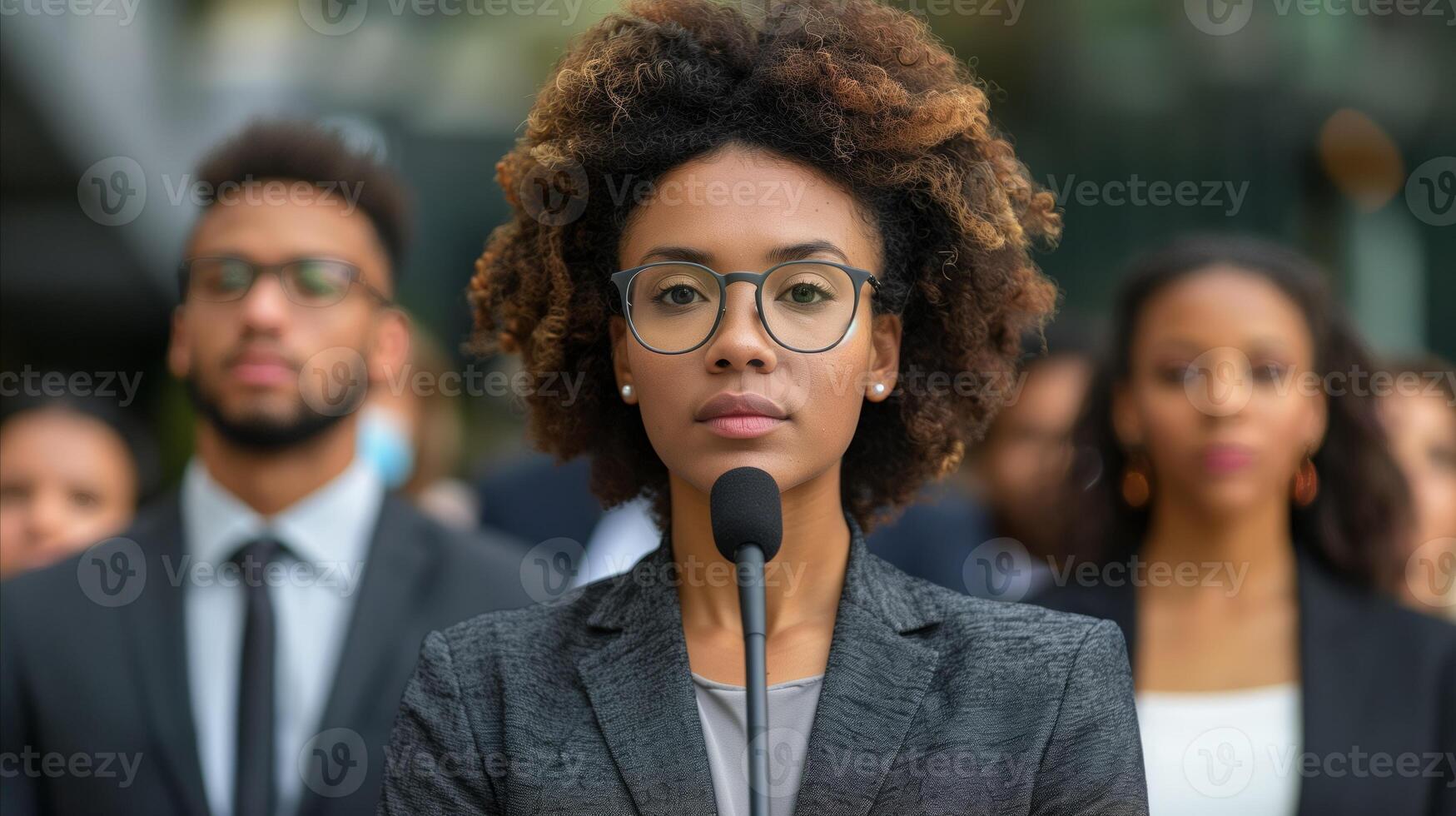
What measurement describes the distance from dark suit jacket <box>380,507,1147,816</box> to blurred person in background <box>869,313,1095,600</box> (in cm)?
185

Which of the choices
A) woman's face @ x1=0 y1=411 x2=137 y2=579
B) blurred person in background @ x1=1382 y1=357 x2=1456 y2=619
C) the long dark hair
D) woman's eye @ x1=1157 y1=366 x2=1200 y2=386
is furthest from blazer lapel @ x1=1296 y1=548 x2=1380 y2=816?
woman's face @ x1=0 y1=411 x2=137 y2=579

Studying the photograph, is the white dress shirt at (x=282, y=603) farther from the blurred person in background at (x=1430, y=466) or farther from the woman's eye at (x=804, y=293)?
the blurred person in background at (x=1430, y=466)

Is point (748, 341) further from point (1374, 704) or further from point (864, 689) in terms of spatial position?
point (1374, 704)

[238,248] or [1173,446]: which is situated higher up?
[238,248]

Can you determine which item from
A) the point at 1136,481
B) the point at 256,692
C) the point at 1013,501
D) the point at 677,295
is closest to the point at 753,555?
the point at 677,295

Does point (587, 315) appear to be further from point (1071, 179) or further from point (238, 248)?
point (1071, 179)

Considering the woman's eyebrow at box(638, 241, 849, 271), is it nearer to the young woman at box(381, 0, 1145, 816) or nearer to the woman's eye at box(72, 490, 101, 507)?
the young woman at box(381, 0, 1145, 816)

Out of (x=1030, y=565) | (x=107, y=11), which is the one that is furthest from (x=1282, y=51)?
(x=107, y=11)

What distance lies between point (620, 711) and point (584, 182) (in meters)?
0.94

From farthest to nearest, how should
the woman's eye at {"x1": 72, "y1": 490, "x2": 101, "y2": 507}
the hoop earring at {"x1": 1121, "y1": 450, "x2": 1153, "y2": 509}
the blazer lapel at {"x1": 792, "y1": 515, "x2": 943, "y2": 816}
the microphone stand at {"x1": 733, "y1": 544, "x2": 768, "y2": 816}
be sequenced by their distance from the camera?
1. the woman's eye at {"x1": 72, "y1": 490, "x2": 101, "y2": 507}
2. the hoop earring at {"x1": 1121, "y1": 450, "x2": 1153, "y2": 509}
3. the blazer lapel at {"x1": 792, "y1": 515, "x2": 943, "y2": 816}
4. the microphone stand at {"x1": 733, "y1": 544, "x2": 768, "y2": 816}

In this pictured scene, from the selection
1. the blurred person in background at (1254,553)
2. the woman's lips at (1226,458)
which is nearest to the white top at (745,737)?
the blurred person in background at (1254,553)

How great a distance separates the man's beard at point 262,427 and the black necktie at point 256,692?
29cm

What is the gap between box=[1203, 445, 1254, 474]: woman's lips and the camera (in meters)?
4.08

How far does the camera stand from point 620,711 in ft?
8.55
